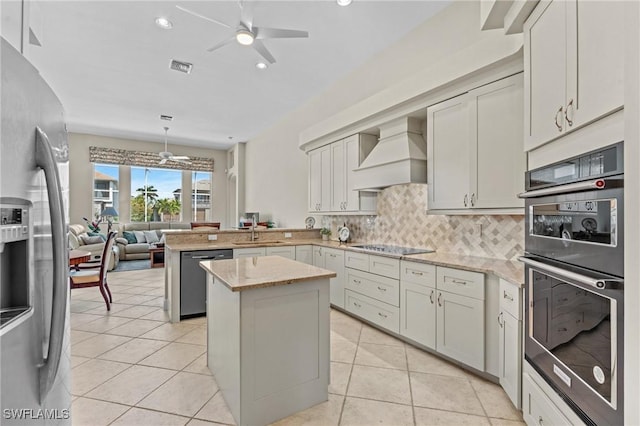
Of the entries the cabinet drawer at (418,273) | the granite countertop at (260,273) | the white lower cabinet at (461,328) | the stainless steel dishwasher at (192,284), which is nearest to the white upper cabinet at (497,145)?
the cabinet drawer at (418,273)

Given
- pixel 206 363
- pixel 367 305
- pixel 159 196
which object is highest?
pixel 159 196

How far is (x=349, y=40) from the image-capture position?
382 centimetres

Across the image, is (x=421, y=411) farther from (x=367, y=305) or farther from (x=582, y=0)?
(x=582, y=0)

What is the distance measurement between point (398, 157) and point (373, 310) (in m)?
1.69

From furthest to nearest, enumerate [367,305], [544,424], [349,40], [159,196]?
1. [159,196]
2. [349,40]
3. [367,305]
4. [544,424]

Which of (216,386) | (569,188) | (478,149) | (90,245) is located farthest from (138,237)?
(569,188)

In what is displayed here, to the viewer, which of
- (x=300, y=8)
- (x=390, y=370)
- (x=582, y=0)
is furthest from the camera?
(x=300, y=8)

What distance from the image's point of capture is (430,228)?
343 centimetres

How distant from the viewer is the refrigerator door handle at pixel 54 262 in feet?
2.42

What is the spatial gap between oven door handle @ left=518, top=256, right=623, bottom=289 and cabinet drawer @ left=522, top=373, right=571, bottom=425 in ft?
2.03

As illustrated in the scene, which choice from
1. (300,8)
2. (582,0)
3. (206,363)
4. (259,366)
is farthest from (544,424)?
(300,8)

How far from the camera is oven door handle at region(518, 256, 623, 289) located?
1.00 m

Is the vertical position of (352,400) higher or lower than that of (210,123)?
lower

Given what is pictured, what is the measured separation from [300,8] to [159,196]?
26.2 ft
